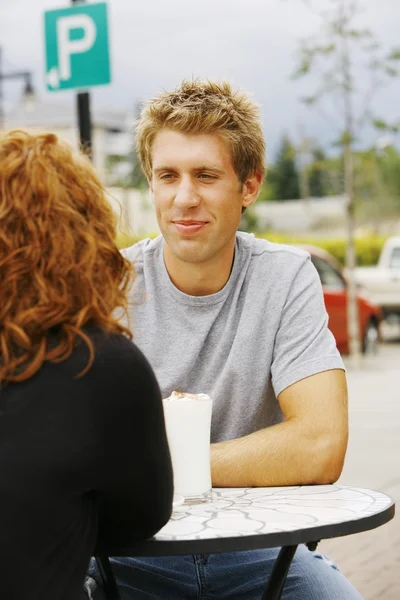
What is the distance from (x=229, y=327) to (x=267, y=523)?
2.75 ft

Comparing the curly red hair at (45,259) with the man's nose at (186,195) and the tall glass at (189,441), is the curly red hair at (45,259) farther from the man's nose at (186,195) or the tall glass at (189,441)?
the man's nose at (186,195)

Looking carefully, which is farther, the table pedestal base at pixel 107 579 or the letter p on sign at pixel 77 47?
the letter p on sign at pixel 77 47

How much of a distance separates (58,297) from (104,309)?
9 centimetres

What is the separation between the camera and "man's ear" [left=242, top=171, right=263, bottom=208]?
2.92 meters

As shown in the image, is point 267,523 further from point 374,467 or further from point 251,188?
point 374,467

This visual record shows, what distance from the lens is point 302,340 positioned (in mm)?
2643

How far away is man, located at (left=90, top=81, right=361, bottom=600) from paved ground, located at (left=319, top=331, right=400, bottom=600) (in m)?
2.34

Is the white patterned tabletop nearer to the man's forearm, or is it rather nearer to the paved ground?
the man's forearm

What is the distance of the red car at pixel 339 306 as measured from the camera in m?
14.9

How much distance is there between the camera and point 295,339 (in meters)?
2.64

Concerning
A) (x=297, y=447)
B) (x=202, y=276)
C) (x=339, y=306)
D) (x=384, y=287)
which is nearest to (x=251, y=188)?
(x=202, y=276)

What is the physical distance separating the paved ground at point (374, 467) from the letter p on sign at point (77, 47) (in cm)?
331

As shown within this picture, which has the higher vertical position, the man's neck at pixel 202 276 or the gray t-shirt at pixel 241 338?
the man's neck at pixel 202 276

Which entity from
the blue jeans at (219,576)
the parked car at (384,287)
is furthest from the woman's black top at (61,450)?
the parked car at (384,287)
